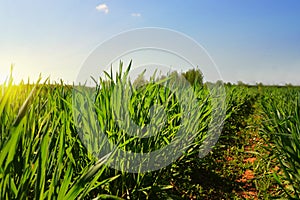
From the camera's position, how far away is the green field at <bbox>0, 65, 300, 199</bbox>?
859 mm

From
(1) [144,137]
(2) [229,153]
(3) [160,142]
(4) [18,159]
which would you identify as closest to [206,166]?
(2) [229,153]

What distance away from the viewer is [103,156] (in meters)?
1.74

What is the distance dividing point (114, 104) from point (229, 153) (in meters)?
3.07

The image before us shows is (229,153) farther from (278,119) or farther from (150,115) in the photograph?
(150,115)

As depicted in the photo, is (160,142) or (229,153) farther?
(229,153)

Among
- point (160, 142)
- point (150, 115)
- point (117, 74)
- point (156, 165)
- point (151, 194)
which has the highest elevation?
point (117, 74)

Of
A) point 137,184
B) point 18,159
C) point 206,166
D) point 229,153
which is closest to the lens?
point 18,159

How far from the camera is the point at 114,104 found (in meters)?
1.85

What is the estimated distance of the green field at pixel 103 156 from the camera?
2.82 feet

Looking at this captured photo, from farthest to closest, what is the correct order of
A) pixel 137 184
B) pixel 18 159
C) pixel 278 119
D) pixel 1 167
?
1. pixel 278 119
2. pixel 137 184
3. pixel 18 159
4. pixel 1 167

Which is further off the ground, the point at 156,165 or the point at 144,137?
the point at 144,137

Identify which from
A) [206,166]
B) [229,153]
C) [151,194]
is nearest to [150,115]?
[151,194]

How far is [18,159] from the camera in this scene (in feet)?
3.26

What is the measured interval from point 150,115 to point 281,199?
0.91 meters
